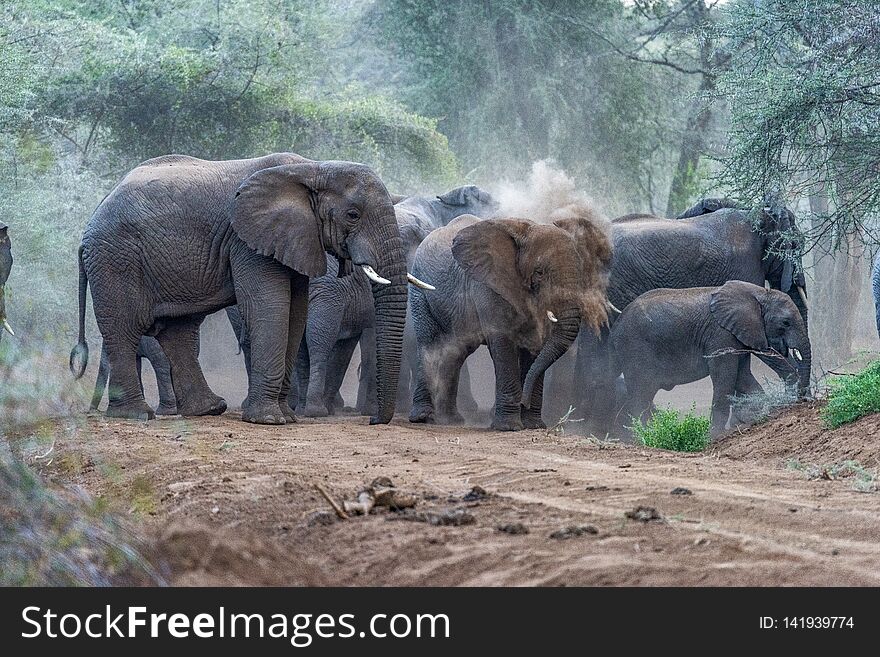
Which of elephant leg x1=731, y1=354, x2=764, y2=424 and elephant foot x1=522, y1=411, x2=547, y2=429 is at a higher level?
elephant leg x1=731, y1=354, x2=764, y2=424

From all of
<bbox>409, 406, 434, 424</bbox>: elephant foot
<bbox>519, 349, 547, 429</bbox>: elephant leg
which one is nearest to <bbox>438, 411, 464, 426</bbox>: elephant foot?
<bbox>409, 406, 434, 424</bbox>: elephant foot

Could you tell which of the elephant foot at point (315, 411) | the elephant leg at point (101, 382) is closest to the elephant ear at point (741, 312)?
the elephant foot at point (315, 411)

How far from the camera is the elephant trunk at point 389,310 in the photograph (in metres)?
10.8

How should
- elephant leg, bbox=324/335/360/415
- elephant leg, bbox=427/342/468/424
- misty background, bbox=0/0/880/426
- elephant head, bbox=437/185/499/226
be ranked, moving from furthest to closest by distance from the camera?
elephant head, bbox=437/185/499/226 < elephant leg, bbox=324/335/360/415 < elephant leg, bbox=427/342/468/424 < misty background, bbox=0/0/880/426

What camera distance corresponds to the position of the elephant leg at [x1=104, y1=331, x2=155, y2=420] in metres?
11.3

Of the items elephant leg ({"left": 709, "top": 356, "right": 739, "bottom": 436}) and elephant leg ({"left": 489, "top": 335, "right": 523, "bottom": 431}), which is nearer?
elephant leg ({"left": 489, "top": 335, "right": 523, "bottom": 431})

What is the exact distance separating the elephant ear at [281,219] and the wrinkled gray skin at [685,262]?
463 centimetres

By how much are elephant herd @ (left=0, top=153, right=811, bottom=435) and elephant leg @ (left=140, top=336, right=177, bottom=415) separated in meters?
0.03

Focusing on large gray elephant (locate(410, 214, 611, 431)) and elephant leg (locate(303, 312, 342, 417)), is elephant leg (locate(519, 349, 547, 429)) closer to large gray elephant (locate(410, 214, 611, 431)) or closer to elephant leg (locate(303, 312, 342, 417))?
large gray elephant (locate(410, 214, 611, 431))

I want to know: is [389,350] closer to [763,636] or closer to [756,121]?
[756,121]

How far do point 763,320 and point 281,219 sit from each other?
5220 mm

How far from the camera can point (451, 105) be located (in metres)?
27.3

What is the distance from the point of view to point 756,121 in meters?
12.4

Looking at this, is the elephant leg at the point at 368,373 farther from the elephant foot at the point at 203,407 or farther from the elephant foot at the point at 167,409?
the elephant foot at the point at 203,407
